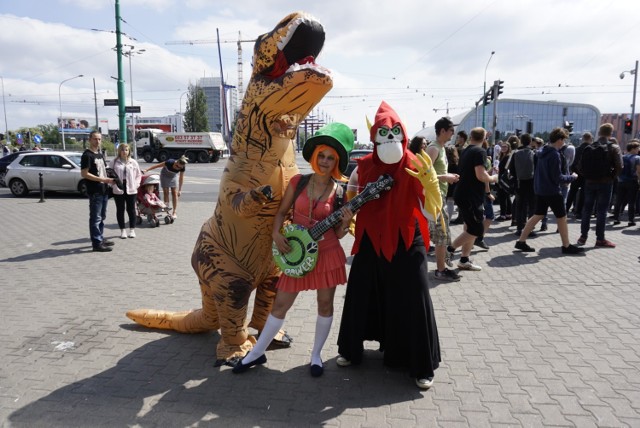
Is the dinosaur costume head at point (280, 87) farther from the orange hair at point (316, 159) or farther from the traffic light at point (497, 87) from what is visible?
the traffic light at point (497, 87)

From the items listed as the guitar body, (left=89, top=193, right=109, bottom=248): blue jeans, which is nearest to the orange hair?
the guitar body

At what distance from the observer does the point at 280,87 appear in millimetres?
2742

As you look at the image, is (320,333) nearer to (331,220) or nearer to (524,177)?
(331,220)

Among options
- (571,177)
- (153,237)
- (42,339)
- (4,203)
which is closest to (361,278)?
(42,339)

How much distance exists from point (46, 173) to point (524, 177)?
42.5 ft

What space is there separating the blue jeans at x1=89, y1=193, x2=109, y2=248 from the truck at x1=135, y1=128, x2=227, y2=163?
82.4 feet

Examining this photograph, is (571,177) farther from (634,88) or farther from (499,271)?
(634,88)

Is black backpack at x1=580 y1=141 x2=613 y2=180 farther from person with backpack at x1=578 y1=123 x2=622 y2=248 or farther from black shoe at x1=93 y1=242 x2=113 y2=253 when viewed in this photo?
black shoe at x1=93 y1=242 x2=113 y2=253

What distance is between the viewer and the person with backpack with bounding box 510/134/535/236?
731 cm

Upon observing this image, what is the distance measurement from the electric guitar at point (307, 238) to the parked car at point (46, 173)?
12.1 metres

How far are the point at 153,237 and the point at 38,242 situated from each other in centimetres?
185

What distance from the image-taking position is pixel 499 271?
5.68 m

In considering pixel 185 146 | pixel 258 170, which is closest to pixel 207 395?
pixel 258 170

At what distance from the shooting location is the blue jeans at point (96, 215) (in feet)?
21.5
